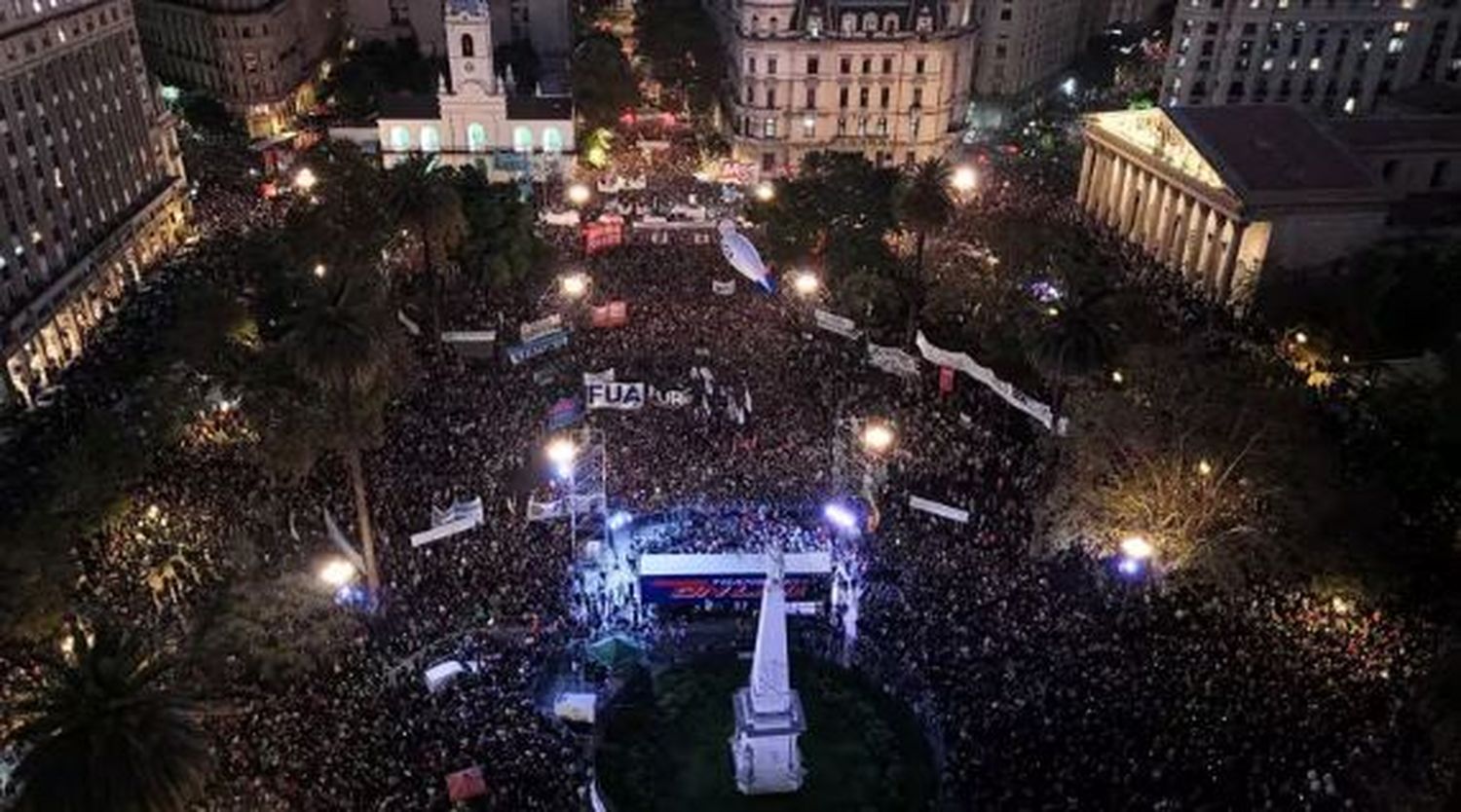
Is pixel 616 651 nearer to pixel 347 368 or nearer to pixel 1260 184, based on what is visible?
pixel 347 368

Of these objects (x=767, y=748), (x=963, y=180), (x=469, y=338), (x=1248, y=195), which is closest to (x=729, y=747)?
(x=767, y=748)

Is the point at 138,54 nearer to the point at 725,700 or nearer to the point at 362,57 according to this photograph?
the point at 362,57

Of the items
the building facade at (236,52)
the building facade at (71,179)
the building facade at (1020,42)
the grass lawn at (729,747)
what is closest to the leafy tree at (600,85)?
the building facade at (236,52)

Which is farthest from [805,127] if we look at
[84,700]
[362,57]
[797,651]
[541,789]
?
[84,700]

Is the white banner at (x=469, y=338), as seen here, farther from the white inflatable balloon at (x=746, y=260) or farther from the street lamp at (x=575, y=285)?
the white inflatable balloon at (x=746, y=260)

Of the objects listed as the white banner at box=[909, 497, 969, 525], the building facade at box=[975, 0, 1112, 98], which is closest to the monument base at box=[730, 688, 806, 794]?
the white banner at box=[909, 497, 969, 525]
